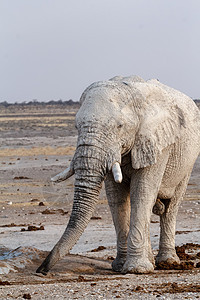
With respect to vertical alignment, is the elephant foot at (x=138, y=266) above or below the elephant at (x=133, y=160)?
below

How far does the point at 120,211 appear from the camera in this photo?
30.3 feet

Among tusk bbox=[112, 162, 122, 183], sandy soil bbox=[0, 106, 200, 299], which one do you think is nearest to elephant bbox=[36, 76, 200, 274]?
tusk bbox=[112, 162, 122, 183]

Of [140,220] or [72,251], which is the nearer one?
[140,220]

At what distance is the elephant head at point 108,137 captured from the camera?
26.0ft

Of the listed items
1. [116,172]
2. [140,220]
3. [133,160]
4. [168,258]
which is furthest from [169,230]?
[116,172]

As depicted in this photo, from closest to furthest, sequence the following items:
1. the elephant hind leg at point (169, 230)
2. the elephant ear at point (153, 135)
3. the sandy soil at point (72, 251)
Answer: the sandy soil at point (72, 251), the elephant ear at point (153, 135), the elephant hind leg at point (169, 230)

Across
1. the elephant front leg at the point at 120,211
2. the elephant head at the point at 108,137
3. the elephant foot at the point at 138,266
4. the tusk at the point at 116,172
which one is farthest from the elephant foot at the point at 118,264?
the tusk at the point at 116,172

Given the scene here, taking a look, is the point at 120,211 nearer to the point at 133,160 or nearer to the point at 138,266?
the point at 138,266

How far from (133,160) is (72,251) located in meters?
3.52

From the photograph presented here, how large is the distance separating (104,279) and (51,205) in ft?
30.5

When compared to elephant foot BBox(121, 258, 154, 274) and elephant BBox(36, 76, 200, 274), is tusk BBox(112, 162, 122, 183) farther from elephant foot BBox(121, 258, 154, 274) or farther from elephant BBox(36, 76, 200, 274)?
elephant foot BBox(121, 258, 154, 274)

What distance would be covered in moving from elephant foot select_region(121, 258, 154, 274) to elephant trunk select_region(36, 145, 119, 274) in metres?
1.09

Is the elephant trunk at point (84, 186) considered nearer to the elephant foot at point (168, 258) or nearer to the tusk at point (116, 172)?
the tusk at point (116, 172)

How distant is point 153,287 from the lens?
7.23 meters
